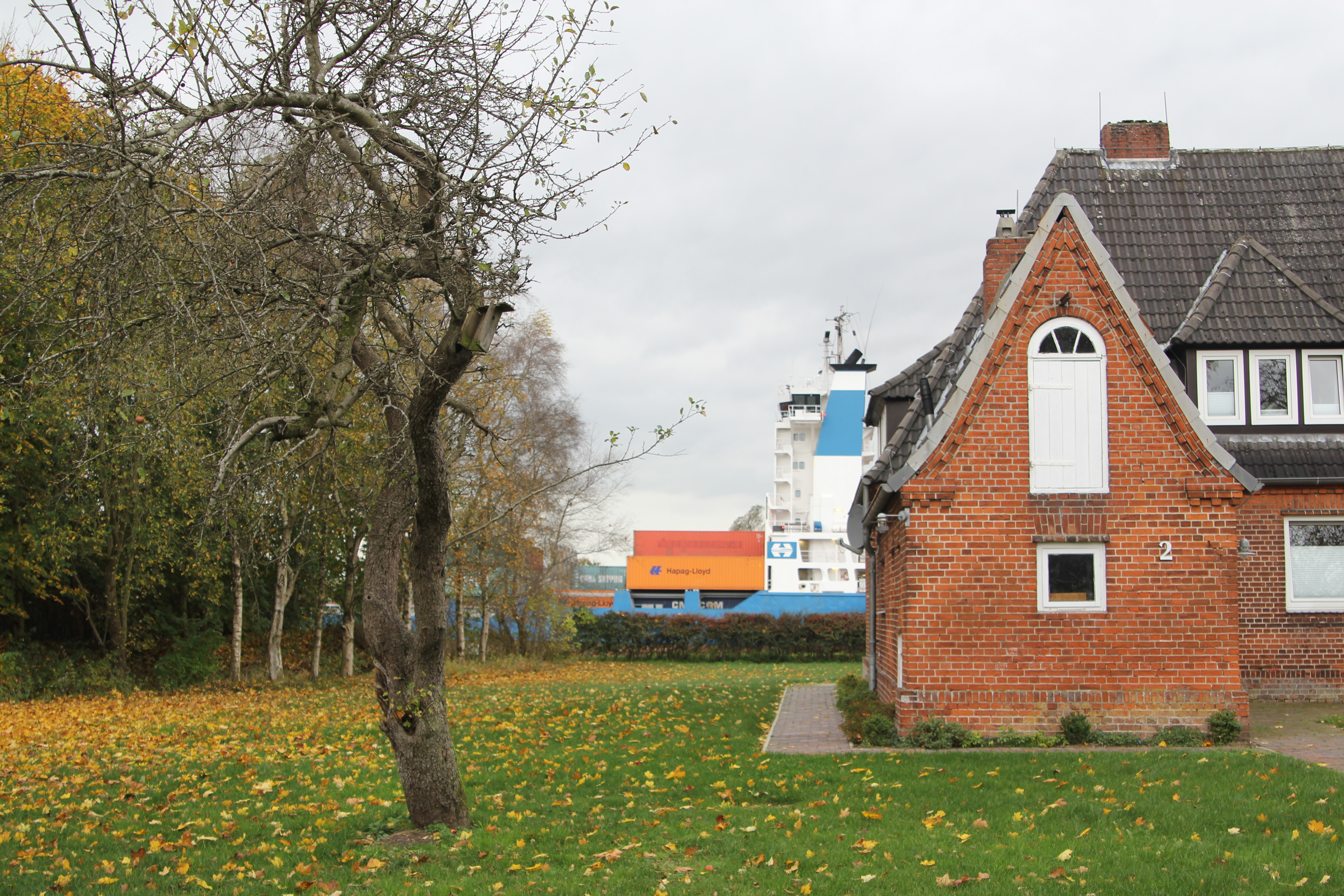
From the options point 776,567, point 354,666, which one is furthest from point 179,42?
point 776,567

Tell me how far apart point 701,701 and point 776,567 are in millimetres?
32638

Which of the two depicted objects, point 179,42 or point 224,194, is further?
point 224,194

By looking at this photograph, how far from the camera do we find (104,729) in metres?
14.5

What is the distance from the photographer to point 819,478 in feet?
175

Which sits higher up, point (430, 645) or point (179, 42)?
point (179, 42)

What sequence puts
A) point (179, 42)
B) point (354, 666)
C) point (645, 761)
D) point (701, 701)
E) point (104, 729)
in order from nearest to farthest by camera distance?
point (179, 42) → point (645, 761) → point (104, 729) → point (701, 701) → point (354, 666)

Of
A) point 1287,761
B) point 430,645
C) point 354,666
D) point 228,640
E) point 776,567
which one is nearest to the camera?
point 430,645

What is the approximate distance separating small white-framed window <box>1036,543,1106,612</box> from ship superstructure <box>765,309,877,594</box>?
36.0 meters

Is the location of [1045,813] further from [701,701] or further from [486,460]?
[486,460]

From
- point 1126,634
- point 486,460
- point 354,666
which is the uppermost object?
point 486,460

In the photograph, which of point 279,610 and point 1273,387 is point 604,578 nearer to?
point 279,610

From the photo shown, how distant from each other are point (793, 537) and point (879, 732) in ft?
128

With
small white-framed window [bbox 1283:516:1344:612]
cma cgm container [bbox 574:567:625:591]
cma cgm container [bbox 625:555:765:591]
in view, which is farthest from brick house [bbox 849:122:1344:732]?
cma cgm container [bbox 574:567:625:591]

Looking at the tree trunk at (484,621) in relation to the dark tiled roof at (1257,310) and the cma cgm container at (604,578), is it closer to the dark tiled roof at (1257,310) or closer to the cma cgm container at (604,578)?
the dark tiled roof at (1257,310)
